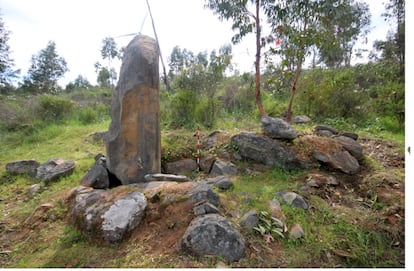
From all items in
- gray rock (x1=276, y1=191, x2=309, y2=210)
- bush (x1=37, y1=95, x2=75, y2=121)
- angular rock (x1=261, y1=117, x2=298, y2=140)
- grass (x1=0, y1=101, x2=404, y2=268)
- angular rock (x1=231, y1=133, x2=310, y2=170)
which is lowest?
grass (x1=0, y1=101, x2=404, y2=268)

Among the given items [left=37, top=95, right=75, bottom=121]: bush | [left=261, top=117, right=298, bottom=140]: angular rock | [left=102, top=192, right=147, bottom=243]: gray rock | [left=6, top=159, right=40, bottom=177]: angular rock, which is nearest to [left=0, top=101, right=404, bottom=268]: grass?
[left=102, top=192, right=147, bottom=243]: gray rock

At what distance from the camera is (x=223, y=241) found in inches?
80.2

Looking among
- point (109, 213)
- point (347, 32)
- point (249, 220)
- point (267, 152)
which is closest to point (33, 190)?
point (109, 213)

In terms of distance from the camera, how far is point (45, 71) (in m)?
18.4

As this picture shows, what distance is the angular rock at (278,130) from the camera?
3932 mm

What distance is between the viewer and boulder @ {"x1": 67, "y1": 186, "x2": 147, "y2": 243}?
236 cm

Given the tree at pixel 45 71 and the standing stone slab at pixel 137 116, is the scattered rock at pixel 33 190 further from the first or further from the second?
the tree at pixel 45 71

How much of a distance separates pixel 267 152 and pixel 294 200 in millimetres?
1246

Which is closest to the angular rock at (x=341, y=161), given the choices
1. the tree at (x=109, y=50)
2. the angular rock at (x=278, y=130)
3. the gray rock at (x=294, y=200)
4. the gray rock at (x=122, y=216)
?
the angular rock at (x=278, y=130)

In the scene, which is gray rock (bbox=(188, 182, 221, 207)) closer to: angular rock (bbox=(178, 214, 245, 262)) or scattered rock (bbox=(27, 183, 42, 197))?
angular rock (bbox=(178, 214, 245, 262))

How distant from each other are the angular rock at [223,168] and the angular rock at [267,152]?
1.08 ft

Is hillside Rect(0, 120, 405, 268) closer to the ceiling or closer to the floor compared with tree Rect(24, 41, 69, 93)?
closer to the floor

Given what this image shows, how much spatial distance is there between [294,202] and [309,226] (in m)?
0.35

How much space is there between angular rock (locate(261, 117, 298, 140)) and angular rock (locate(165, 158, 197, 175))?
1467 mm
